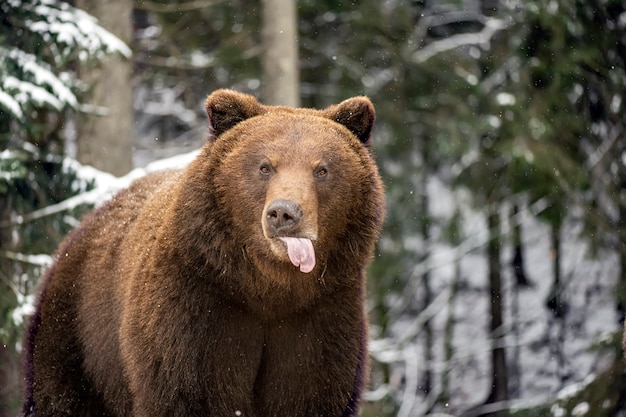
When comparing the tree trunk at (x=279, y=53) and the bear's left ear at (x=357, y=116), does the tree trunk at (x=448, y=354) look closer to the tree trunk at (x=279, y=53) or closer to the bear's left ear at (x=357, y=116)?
the tree trunk at (x=279, y=53)

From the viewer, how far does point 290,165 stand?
4988 millimetres

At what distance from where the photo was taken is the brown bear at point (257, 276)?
5.00 metres

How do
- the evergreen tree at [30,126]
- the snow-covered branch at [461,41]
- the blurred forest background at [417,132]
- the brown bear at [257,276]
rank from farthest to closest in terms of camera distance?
the snow-covered branch at [461,41]
the blurred forest background at [417,132]
the evergreen tree at [30,126]
the brown bear at [257,276]

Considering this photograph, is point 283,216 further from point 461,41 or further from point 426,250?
point 426,250

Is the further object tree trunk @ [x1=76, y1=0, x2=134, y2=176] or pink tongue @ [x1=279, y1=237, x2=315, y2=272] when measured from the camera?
tree trunk @ [x1=76, y1=0, x2=134, y2=176]

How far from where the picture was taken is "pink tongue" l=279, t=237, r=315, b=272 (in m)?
4.67

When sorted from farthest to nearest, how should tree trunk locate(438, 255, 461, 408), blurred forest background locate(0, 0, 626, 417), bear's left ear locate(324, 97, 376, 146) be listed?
1. tree trunk locate(438, 255, 461, 408)
2. blurred forest background locate(0, 0, 626, 417)
3. bear's left ear locate(324, 97, 376, 146)

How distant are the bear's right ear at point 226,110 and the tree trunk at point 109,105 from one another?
5310 millimetres

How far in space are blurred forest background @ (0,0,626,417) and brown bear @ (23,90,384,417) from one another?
3.41 meters

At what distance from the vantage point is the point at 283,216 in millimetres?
4590

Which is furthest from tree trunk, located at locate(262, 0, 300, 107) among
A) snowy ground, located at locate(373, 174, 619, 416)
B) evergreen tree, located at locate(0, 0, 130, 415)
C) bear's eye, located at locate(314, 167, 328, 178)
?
bear's eye, located at locate(314, 167, 328, 178)

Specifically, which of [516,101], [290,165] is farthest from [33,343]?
Answer: [516,101]

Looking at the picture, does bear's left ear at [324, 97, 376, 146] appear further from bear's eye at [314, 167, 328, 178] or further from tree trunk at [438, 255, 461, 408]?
tree trunk at [438, 255, 461, 408]

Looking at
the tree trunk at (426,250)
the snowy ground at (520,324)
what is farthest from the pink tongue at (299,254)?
the tree trunk at (426,250)
